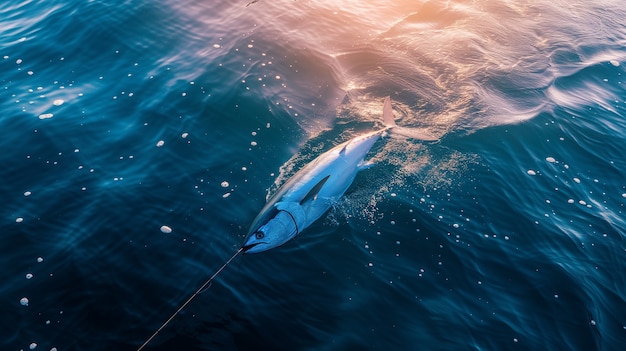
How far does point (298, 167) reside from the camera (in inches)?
356

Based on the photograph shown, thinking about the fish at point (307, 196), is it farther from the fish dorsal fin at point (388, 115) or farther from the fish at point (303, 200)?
the fish dorsal fin at point (388, 115)

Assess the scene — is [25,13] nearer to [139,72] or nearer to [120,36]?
[120,36]

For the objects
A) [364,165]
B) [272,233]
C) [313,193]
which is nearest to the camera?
[272,233]

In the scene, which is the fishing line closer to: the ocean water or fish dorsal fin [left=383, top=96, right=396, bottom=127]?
the ocean water

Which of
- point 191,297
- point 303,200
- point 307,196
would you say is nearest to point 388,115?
point 307,196

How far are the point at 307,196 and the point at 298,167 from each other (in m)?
1.53

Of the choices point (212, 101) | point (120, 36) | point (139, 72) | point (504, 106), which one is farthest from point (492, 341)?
point (120, 36)

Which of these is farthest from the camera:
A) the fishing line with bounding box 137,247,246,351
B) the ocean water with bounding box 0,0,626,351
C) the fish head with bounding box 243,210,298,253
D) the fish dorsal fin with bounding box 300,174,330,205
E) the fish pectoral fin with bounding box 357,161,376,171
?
the fish pectoral fin with bounding box 357,161,376,171

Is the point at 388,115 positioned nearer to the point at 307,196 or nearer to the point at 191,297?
the point at 307,196

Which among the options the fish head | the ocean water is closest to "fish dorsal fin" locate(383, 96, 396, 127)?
the ocean water

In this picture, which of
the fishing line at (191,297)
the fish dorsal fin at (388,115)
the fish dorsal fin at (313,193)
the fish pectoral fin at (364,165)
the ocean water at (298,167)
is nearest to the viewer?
the fishing line at (191,297)

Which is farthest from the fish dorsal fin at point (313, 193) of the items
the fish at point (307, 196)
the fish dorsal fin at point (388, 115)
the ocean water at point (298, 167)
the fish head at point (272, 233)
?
the fish dorsal fin at point (388, 115)

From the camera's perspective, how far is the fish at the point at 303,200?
720 cm

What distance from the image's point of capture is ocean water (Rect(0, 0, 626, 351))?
6.80 metres
